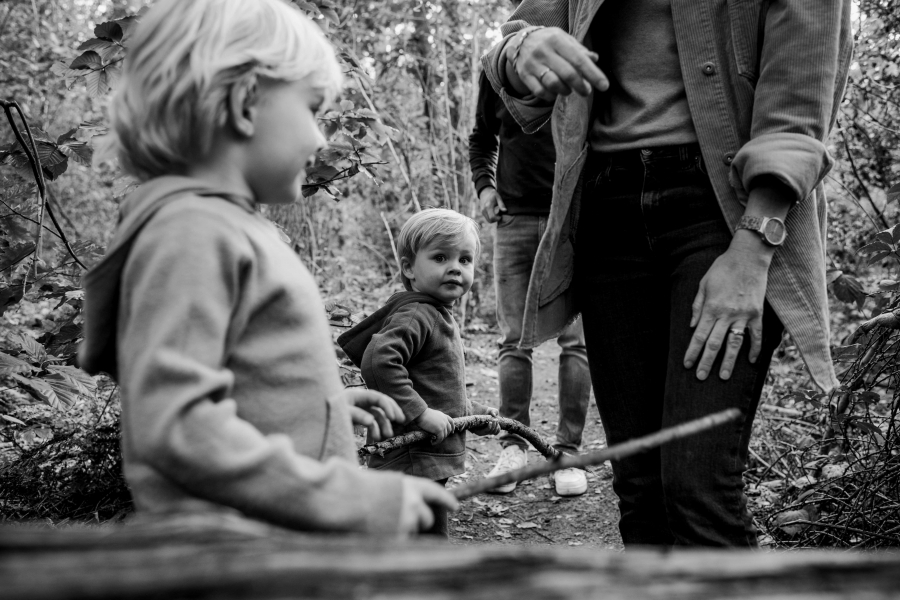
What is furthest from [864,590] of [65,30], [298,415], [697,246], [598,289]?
[65,30]

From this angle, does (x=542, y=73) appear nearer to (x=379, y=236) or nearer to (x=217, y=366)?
(x=217, y=366)

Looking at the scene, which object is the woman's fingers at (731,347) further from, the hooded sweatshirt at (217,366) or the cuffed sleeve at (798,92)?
the hooded sweatshirt at (217,366)

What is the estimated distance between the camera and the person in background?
4.41 meters

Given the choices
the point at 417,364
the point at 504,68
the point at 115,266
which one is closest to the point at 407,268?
the point at 417,364

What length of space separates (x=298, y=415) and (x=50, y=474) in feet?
9.03

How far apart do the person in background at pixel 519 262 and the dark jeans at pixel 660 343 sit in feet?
6.99

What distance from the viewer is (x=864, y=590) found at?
26.3 inches

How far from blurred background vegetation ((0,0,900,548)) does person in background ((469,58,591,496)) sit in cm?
81

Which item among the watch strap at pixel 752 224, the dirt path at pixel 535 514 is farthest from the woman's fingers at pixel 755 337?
the dirt path at pixel 535 514

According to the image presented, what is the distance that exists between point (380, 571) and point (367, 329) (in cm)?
247

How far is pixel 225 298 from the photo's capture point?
45.5 inches

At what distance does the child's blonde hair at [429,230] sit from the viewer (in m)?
3.19

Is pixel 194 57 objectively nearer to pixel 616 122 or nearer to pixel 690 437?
pixel 616 122

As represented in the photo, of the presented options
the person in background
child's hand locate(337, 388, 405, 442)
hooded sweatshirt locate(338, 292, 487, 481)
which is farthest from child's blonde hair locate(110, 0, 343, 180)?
the person in background
